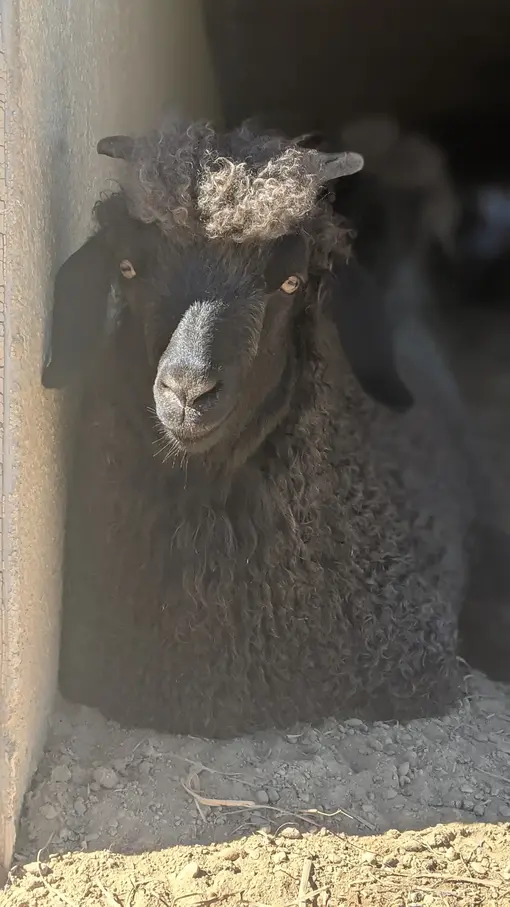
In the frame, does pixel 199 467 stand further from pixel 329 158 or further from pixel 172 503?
pixel 329 158

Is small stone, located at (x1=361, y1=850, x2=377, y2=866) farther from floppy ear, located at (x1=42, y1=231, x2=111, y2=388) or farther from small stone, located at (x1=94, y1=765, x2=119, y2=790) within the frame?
floppy ear, located at (x1=42, y1=231, x2=111, y2=388)

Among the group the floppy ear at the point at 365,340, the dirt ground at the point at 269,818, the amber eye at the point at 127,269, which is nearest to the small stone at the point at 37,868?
the dirt ground at the point at 269,818

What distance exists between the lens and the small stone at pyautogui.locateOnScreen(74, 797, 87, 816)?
85.4 inches

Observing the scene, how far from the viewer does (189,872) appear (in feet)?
6.47

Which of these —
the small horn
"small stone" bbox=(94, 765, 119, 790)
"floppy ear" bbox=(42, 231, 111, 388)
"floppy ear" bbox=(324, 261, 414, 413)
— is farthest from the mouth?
"small stone" bbox=(94, 765, 119, 790)

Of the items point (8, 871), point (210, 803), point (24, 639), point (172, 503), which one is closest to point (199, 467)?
point (172, 503)

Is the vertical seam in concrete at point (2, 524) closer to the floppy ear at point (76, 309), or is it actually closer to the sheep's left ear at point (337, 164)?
the floppy ear at point (76, 309)

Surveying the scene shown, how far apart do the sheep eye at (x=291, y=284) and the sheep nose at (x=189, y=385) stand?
40 cm

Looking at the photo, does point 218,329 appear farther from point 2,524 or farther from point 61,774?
point 61,774

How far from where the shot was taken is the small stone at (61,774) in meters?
2.26

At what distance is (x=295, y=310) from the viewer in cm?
237

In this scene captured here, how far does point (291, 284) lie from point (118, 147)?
25.3 inches

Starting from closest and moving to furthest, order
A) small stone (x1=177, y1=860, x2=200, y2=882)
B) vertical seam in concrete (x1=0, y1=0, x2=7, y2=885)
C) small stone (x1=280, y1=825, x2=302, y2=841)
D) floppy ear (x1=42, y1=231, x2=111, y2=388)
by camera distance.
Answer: vertical seam in concrete (x1=0, y1=0, x2=7, y2=885) < small stone (x1=177, y1=860, x2=200, y2=882) < small stone (x1=280, y1=825, x2=302, y2=841) < floppy ear (x1=42, y1=231, x2=111, y2=388)

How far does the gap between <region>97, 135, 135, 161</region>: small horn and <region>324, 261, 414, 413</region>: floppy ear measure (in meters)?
0.74
